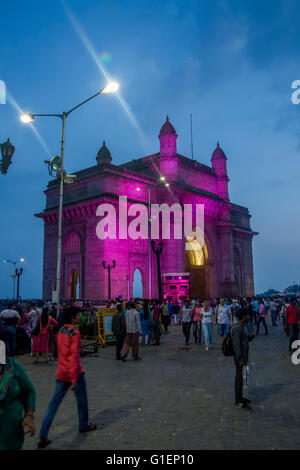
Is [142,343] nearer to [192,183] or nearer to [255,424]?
[255,424]

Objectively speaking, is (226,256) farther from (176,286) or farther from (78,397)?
(78,397)

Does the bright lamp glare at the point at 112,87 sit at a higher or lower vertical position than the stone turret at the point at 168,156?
lower

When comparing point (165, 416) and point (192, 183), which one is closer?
point (165, 416)

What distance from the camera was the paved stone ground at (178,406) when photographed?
15.6 feet

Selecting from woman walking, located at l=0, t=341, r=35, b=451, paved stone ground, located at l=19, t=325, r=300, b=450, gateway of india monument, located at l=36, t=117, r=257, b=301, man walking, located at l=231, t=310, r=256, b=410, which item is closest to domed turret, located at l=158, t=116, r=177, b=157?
gateway of india monument, located at l=36, t=117, r=257, b=301

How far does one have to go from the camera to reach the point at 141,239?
36156 millimetres

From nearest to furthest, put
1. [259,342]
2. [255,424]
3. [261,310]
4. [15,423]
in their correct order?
[15,423] → [255,424] → [259,342] → [261,310]

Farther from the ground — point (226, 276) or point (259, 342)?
point (226, 276)

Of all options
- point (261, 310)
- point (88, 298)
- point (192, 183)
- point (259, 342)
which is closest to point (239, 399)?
point (259, 342)

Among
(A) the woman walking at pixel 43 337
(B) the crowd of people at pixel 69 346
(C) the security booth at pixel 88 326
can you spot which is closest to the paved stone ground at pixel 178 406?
(B) the crowd of people at pixel 69 346

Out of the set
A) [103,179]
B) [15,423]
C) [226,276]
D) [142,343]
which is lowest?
[142,343]

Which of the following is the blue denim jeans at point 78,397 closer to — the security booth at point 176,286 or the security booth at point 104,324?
the security booth at point 104,324

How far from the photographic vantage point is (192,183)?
4331cm
